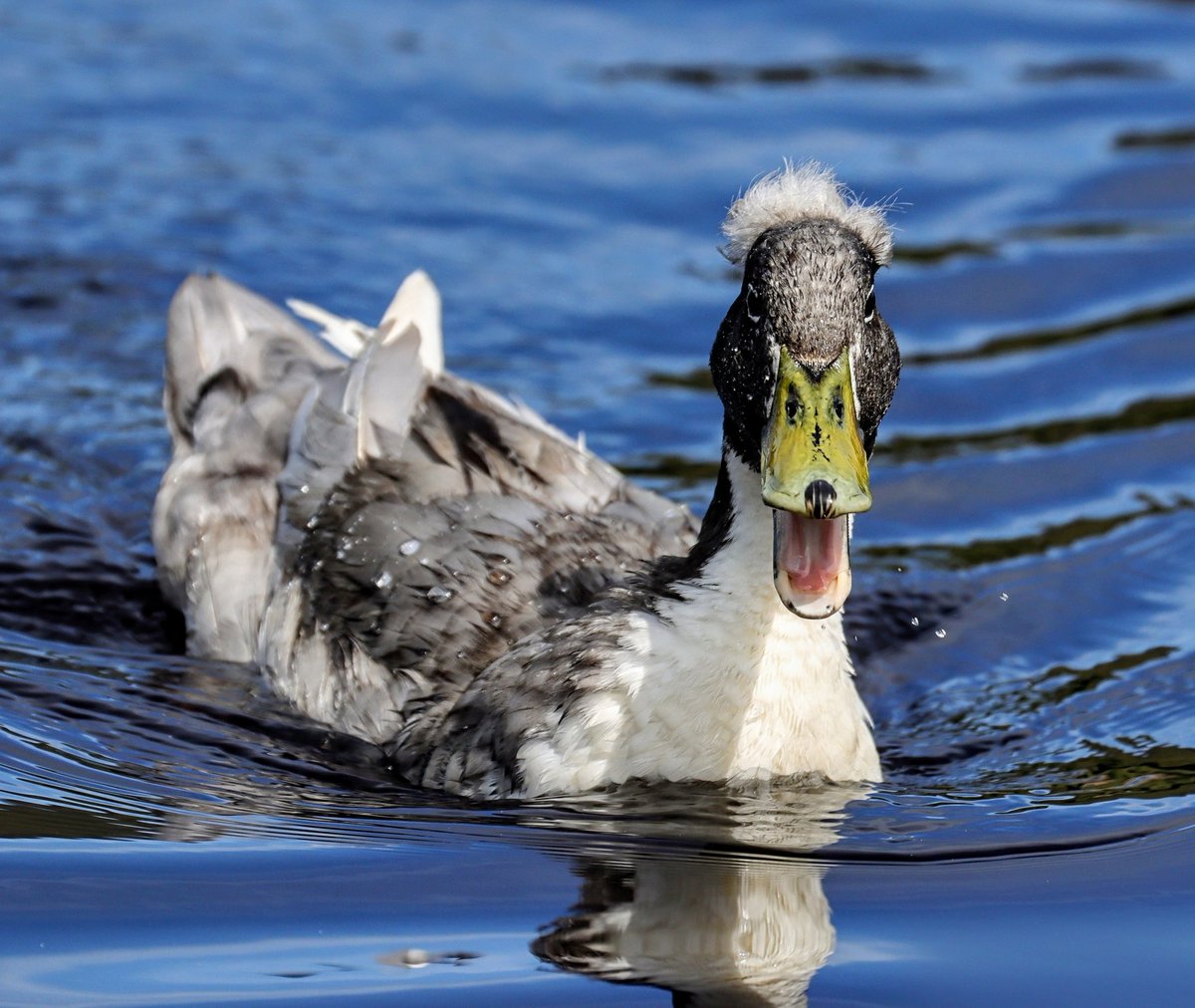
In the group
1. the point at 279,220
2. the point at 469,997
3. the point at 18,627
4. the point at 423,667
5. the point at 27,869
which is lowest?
the point at 469,997

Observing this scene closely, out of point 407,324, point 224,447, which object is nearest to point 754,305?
point 407,324

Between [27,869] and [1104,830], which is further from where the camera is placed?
[1104,830]

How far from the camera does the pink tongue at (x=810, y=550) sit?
19.7 feet

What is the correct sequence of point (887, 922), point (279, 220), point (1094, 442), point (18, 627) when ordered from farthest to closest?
point (279, 220), point (1094, 442), point (18, 627), point (887, 922)

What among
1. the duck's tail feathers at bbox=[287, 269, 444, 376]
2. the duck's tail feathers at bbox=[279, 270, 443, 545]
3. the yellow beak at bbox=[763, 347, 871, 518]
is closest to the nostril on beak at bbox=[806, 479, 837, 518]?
the yellow beak at bbox=[763, 347, 871, 518]

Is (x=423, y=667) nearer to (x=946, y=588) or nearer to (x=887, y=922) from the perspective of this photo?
(x=887, y=922)

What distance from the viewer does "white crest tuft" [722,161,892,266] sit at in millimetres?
6621

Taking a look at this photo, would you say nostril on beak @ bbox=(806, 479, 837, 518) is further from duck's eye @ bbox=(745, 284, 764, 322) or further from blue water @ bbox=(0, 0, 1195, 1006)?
blue water @ bbox=(0, 0, 1195, 1006)

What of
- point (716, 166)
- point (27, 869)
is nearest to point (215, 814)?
point (27, 869)

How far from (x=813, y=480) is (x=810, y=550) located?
31cm

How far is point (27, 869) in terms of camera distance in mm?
6078

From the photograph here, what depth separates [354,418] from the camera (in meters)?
8.38

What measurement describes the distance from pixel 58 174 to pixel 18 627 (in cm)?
599

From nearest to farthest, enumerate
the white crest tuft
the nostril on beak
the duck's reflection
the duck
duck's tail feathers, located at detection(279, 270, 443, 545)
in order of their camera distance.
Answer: the duck's reflection → the nostril on beak → the duck → the white crest tuft → duck's tail feathers, located at detection(279, 270, 443, 545)
